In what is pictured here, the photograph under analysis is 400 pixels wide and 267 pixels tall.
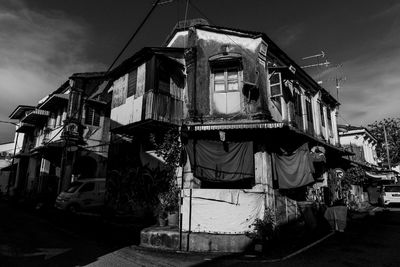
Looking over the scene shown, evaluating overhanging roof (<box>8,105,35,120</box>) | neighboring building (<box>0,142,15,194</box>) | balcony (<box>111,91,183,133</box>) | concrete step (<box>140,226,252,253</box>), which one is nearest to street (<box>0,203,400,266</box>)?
concrete step (<box>140,226,252,253</box>)

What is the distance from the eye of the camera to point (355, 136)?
112 feet

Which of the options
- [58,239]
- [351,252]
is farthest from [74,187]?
[351,252]

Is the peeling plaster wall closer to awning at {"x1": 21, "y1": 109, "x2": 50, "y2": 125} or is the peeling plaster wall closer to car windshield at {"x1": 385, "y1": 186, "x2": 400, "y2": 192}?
awning at {"x1": 21, "y1": 109, "x2": 50, "y2": 125}

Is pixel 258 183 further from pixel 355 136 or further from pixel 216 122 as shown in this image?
pixel 355 136

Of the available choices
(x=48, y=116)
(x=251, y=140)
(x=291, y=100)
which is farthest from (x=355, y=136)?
(x=48, y=116)

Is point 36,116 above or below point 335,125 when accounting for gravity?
above

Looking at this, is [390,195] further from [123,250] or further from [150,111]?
[123,250]

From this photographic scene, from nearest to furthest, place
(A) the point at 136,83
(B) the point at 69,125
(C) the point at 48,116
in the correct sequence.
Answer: (A) the point at 136,83
(B) the point at 69,125
(C) the point at 48,116

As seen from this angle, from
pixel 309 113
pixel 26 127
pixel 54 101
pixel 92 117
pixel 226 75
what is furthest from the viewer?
pixel 26 127

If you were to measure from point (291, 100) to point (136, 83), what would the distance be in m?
8.33

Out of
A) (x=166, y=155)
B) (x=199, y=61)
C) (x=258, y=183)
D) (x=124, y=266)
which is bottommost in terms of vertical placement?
(x=124, y=266)

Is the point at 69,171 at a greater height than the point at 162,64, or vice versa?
the point at 162,64

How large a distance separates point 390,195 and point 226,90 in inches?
916

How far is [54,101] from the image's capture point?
22625 mm
